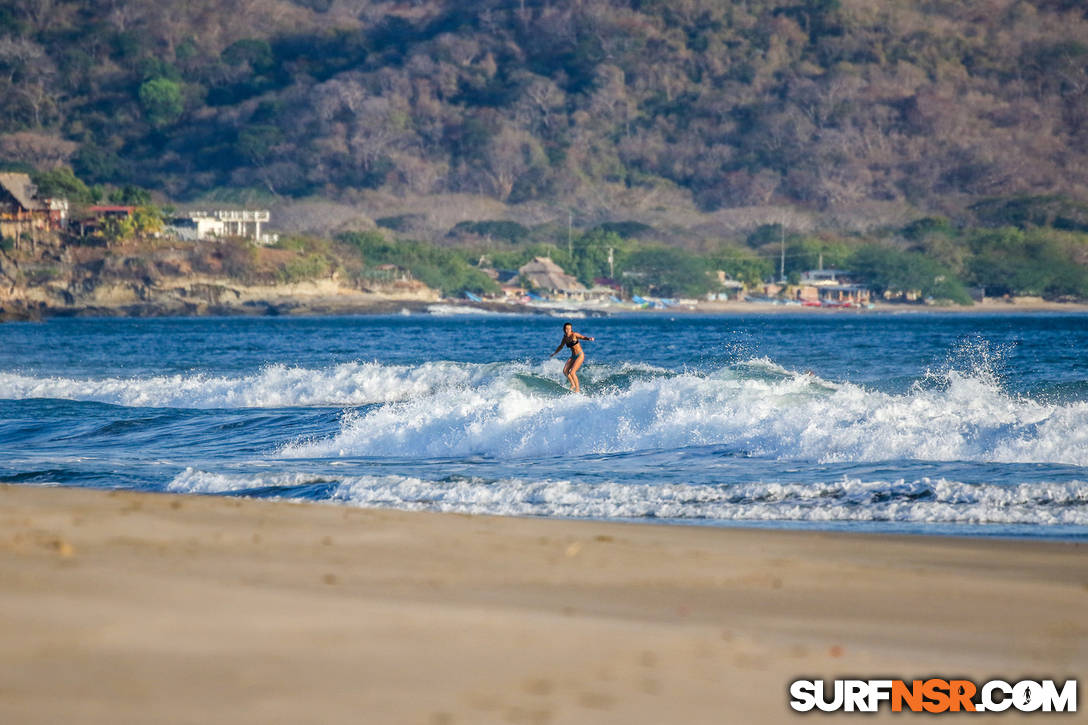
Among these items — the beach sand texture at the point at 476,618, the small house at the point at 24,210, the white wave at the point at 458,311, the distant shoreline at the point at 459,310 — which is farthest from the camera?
the small house at the point at 24,210

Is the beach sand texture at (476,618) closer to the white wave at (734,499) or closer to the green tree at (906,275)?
the white wave at (734,499)

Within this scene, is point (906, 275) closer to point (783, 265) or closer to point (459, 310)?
point (783, 265)

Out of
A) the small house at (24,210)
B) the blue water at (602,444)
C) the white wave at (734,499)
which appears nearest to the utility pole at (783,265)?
the small house at (24,210)

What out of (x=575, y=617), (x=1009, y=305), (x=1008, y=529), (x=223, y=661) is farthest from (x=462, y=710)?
(x=1009, y=305)

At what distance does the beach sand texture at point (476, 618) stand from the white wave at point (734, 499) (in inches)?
83.1

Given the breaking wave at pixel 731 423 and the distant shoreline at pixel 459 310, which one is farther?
the distant shoreline at pixel 459 310

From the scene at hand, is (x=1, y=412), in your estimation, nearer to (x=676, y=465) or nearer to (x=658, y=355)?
(x=676, y=465)

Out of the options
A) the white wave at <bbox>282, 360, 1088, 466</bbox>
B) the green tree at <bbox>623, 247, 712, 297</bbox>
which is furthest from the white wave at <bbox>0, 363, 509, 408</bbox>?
the green tree at <bbox>623, 247, 712, 297</bbox>

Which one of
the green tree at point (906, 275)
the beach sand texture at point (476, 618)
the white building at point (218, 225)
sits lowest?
the beach sand texture at point (476, 618)

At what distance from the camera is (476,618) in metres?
6.82

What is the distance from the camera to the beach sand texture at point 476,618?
18.1 ft

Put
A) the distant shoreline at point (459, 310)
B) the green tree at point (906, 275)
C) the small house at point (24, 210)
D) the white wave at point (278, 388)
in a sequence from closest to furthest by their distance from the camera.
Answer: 1. the white wave at point (278, 388)
2. the distant shoreline at point (459, 310)
3. the small house at point (24, 210)
4. the green tree at point (906, 275)

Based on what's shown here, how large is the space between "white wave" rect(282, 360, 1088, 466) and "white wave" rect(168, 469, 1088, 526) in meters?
2.89

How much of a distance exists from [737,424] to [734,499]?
5736mm
